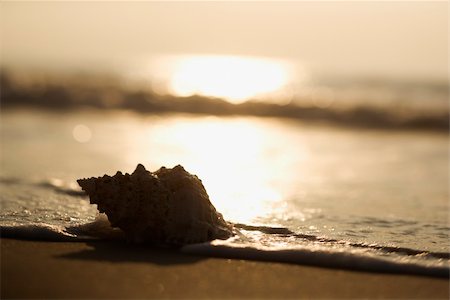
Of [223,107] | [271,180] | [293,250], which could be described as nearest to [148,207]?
[293,250]

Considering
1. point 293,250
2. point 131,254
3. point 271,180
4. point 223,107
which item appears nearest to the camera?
point 131,254

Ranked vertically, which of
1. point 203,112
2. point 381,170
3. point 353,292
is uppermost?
point 203,112

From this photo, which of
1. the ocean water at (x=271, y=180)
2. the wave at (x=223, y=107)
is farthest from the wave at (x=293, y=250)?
the wave at (x=223, y=107)

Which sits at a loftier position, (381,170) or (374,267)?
(381,170)

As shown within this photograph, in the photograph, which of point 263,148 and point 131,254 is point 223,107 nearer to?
point 263,148

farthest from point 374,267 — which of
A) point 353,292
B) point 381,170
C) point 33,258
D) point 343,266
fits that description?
point 381,170

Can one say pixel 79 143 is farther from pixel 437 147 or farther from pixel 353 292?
pixel 353 292

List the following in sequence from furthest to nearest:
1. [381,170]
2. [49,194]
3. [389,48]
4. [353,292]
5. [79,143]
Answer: [389,48] → [79,143] → [381,170] → [49,194] → [353,292]
